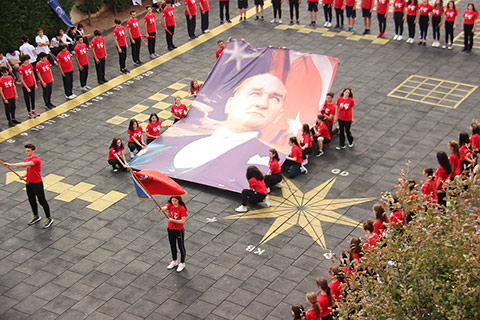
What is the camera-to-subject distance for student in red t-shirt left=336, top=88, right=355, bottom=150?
1877 centimetres

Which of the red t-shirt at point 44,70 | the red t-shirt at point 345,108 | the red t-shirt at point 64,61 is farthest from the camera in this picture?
the red t-shirt at point 64,61

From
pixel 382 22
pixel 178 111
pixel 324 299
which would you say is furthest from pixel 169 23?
pixel 324 299

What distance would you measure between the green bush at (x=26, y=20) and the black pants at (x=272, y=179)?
13.4 meters

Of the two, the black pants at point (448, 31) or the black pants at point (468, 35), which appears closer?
the black pants at point (468, 35)

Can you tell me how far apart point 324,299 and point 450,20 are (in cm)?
1720

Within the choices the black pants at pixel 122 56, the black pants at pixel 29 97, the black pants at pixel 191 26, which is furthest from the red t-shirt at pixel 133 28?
the black pants at pixel 29 97

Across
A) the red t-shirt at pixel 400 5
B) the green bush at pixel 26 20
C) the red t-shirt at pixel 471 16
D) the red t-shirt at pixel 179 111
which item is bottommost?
the red t-shirt at pixel 179 111

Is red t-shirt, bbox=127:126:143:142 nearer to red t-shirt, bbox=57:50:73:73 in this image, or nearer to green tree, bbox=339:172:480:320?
red t-shirt, bbox=57:50:73:73

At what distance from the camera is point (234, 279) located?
14289mm

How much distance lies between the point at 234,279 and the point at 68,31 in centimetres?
1627

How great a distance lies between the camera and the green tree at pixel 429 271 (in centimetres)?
713

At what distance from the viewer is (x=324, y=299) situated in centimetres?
1185

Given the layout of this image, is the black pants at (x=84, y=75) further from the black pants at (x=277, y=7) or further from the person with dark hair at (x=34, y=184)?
the black pants at (x=277, y=7)

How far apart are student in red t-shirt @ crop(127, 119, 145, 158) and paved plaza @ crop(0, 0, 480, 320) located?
3.18ft
